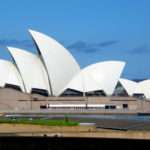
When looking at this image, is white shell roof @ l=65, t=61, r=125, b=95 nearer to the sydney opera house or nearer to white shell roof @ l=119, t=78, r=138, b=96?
the sydney opera house

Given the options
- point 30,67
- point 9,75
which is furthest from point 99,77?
point 9,75

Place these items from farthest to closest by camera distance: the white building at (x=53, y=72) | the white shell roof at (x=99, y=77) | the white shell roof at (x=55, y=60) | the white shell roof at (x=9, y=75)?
the white shell roof at (x=99, y=77)
the white shell roof at (x=9, y=75)
the white building at (x=53, y=72)
the white shell roof at (x=55, y=60)

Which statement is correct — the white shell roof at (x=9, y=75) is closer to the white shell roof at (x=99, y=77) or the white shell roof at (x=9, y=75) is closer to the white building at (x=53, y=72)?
the white building at (x=53, y=72)

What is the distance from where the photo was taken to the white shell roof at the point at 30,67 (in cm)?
8512

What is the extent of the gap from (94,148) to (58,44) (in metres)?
72.3

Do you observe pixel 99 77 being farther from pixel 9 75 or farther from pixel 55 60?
pixel 9 75

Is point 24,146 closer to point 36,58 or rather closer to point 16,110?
point 36,58

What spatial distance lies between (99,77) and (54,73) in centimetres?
1022

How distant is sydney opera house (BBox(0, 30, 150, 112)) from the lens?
277 feet

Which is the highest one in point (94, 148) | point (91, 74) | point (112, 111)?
A: point (91, 74)

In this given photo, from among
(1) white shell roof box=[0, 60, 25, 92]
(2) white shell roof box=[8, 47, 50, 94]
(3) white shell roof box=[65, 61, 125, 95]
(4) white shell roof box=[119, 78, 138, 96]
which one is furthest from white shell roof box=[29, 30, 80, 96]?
(4) white shell roof box=[119, 78, 138, 96]

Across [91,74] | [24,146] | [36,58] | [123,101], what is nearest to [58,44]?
[36,58]

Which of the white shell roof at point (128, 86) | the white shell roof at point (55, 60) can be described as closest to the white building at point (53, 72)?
the white shell roof at point (55, 60)

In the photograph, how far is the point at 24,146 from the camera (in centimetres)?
1463
